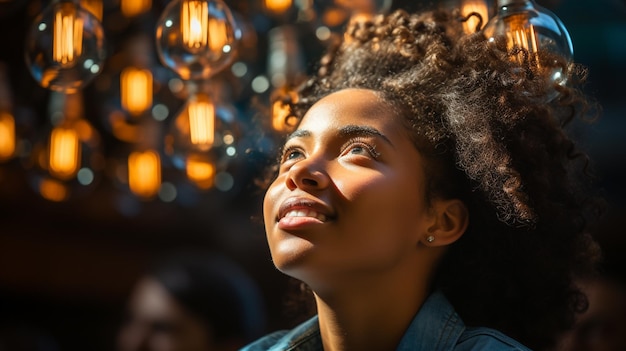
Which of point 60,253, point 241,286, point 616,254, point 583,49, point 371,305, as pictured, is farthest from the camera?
point 60,253

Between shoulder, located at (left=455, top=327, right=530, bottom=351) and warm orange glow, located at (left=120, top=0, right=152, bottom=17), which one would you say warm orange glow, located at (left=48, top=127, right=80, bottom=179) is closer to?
warm orange glow, located at (left=120, top=0, right=152, bottom=17)

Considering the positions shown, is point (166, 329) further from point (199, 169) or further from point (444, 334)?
point (444, 334)

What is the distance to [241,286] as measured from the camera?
279cm

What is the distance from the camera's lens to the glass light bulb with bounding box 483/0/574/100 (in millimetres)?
1660

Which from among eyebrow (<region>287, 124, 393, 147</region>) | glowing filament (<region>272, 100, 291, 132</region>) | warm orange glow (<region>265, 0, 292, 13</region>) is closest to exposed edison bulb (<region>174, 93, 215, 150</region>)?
glowing filament (<region>272, 100, 291, 132</region>)

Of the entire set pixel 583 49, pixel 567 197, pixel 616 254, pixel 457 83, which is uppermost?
pixel 583 49

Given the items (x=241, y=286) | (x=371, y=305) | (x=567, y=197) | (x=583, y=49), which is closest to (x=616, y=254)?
(x=583, y=49)

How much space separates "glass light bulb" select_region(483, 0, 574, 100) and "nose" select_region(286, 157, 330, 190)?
41 centimetres

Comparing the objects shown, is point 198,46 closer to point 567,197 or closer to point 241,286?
point 567,197

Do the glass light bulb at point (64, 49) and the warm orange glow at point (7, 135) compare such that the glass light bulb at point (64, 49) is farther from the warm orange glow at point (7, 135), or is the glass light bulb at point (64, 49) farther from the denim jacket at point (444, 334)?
the warm orange glow at point (7, 135)

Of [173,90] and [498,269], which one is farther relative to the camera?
[173,90]

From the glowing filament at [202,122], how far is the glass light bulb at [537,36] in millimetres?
887

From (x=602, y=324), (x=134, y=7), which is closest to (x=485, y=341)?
(x=602, y=324)

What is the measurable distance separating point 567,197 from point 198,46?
83 cm
